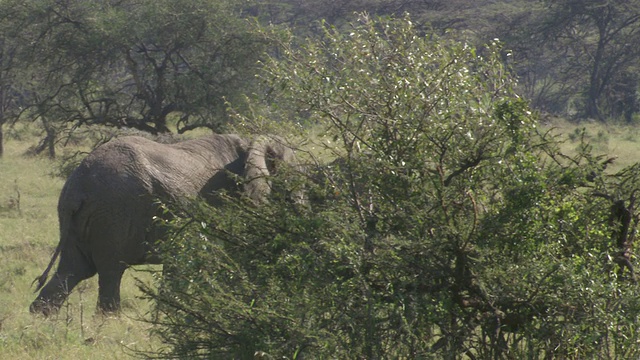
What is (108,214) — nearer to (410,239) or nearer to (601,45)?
(410,239)

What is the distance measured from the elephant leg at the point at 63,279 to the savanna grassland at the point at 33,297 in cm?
13

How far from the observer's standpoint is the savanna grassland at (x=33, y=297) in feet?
21.4

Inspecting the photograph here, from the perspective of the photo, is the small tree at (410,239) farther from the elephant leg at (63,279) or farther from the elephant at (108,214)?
the elephant leg at (63,279)

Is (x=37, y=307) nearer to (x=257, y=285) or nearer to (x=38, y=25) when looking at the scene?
(x=257, y=285)

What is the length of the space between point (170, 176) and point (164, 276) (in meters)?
3.85

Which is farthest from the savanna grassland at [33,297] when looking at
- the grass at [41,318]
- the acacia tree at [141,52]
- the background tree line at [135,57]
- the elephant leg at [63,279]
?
the acacia tree at [141,52]

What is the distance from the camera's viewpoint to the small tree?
4.44 meters

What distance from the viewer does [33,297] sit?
31.1 feet

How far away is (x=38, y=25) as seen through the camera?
1827 cm

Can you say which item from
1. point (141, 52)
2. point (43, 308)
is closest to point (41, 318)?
point (43, 308)

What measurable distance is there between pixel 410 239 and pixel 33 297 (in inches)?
227

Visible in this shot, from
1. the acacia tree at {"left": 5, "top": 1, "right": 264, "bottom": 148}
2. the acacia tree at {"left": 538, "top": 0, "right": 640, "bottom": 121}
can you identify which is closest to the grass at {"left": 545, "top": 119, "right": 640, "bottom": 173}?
the acacia tree at {"left": 538, "top": 0, "right": 640, "bottom": 121}

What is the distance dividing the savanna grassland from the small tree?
35cm

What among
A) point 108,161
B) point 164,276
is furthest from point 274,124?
point 108,161
